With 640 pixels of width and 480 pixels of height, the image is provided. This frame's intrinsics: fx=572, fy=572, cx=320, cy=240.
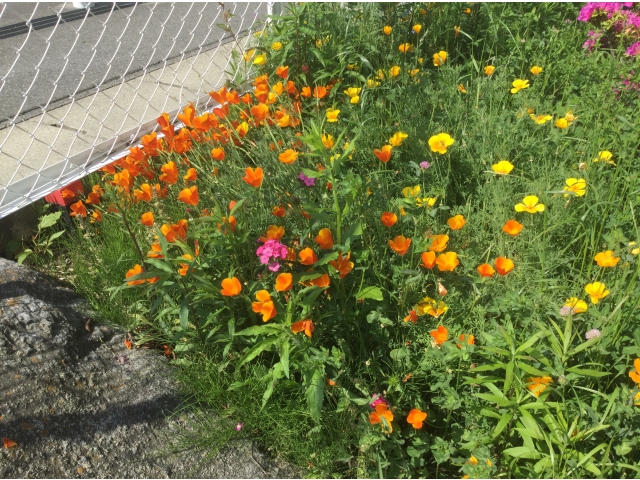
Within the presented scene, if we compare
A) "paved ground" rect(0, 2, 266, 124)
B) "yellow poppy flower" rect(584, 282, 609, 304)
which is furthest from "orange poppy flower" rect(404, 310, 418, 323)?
"paved ground" rect(0, 2, 266, 124)

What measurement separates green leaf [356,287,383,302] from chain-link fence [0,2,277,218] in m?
1.52

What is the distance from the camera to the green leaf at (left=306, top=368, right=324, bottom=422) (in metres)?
1.60

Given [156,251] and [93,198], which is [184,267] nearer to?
[156,251]

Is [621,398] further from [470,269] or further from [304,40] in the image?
[304,40]

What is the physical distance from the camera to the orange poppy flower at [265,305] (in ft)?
5.50

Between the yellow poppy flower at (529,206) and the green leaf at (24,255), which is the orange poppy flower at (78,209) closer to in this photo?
the green leaf at (24,255)

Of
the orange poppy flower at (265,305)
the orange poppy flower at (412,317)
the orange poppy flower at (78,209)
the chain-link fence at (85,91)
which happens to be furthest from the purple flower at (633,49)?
the orange poppy flower at (78,209)

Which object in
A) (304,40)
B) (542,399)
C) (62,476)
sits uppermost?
(304,40)

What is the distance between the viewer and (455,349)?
162 cm

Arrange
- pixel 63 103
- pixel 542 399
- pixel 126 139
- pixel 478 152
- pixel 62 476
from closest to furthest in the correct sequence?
pixel 542 399 → pixel 62 476 → pixel 478 152 → pixel 126 139 → pixel 63 103

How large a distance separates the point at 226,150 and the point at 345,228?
83cm

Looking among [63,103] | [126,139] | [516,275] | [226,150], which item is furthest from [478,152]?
[63,103]

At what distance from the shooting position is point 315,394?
162 centimetres

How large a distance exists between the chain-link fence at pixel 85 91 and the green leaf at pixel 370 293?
152 centimetres
